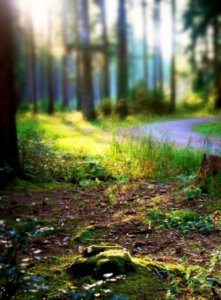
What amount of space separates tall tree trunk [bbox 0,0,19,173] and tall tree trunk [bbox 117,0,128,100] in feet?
57.6

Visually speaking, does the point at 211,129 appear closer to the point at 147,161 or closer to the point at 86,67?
the point at 147,161

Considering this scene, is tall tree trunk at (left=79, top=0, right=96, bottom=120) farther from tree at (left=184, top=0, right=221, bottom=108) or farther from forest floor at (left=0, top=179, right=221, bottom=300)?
forest floor at (left=0, top=179, right=221, bottom=300)

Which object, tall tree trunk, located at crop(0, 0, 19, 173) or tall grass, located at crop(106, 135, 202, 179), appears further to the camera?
tall grass, located at crop(106, 135, 202, 179)

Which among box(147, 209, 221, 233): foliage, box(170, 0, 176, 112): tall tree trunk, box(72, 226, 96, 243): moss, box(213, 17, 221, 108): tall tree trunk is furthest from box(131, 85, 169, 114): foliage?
box(72, 226, 96, 243): moss

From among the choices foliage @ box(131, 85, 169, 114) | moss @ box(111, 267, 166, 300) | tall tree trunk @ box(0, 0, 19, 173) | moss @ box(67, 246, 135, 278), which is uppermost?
tall tree trunk @ box(0, 0, 19, 173)

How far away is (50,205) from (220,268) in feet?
8.86

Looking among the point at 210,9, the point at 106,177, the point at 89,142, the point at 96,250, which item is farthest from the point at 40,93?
the point at 96,250

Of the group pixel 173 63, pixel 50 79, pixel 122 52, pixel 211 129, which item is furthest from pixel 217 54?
A: pixel 211 129

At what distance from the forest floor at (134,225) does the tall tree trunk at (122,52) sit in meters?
18.2

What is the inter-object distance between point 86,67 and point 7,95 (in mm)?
15910

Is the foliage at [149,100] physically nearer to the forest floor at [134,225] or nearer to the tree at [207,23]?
the tree at [207,23]

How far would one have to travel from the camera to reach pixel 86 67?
A: 73.5 ft

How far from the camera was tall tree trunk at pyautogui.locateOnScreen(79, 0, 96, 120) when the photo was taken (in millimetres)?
20766

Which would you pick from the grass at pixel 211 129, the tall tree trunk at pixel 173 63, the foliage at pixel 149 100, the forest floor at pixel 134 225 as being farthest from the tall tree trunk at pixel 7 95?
the tall tree trunk at pixel 173 63
